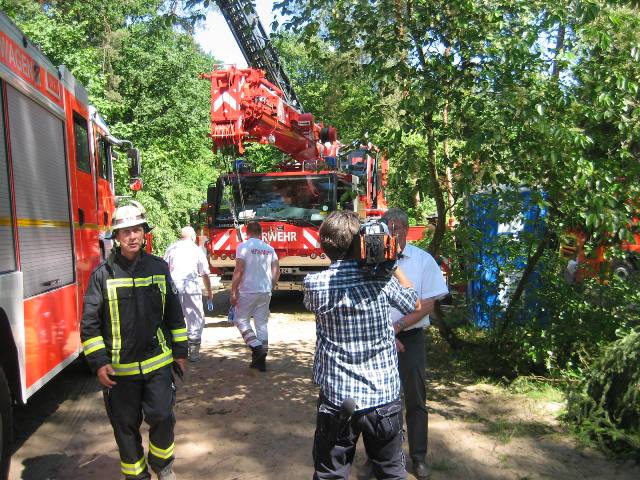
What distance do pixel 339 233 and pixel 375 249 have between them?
0.72 ft

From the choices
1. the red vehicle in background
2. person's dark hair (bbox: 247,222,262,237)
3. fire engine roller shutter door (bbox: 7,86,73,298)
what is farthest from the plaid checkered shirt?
person's dark hair (bbox: 247,222,262,237)

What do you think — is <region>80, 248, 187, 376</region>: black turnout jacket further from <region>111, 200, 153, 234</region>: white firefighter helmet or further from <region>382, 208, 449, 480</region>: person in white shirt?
<region>382, 208, 449, 480</region>: person in white shirt

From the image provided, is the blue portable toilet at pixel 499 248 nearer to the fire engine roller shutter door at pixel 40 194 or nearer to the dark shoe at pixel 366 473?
the dark shoe at pixel 366 473

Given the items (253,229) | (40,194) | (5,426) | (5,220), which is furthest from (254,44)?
(5,426)

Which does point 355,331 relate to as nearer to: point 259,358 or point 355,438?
point 355,438

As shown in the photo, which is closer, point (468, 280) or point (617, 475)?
point (617, 475)

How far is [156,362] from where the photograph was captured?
3.71 meters

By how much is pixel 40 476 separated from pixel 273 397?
2.29m

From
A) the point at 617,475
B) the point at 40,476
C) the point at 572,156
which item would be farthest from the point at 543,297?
the point at 40,476

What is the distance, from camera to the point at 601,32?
16.6 feet

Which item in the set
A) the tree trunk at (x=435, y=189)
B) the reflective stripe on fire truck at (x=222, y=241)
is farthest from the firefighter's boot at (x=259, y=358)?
the reflective stripe on fire truck at (x=222, y=241)

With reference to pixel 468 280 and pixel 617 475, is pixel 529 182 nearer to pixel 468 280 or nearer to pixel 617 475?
pixel 468 280

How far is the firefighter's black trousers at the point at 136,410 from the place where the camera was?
366 centimetres

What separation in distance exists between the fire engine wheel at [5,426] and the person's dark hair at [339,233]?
222cm
